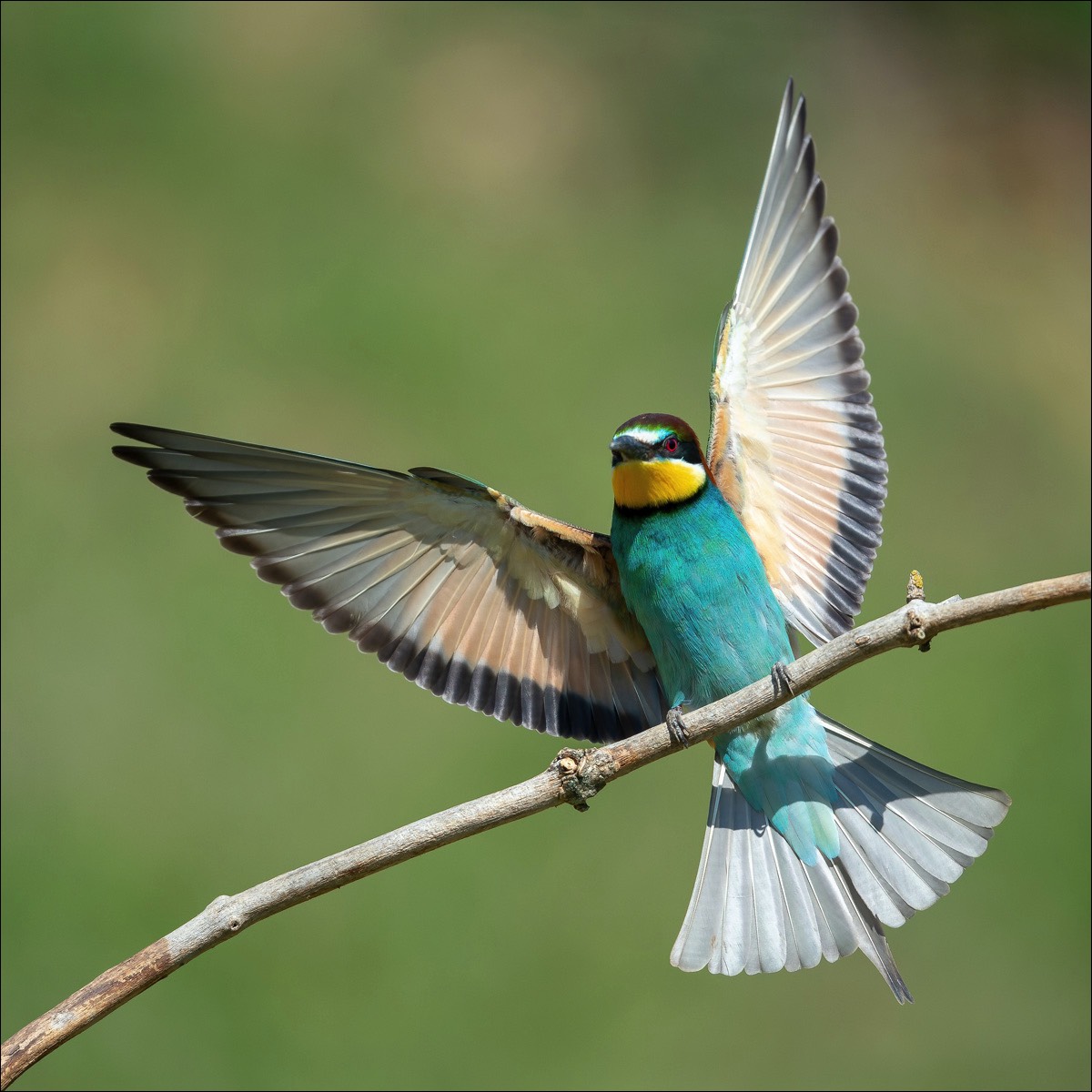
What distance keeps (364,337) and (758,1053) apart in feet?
7.88

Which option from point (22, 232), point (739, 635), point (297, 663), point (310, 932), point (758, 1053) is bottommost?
point (758, 1053)

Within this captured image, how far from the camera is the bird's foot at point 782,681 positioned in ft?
5.22

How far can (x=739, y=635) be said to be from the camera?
209cm

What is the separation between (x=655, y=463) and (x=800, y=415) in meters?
0.28

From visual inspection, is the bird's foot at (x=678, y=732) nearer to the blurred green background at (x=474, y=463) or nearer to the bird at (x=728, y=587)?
the bird at (x=728, y=587)

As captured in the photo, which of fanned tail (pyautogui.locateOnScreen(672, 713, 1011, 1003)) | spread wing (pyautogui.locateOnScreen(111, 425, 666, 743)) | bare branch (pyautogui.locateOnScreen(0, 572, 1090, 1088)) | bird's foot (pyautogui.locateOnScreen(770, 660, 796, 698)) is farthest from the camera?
fanned tail (pyautogui.locateOnScreen(672, 713, 1011, 1003))

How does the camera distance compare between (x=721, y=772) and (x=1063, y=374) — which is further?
(x=1063, y=374)

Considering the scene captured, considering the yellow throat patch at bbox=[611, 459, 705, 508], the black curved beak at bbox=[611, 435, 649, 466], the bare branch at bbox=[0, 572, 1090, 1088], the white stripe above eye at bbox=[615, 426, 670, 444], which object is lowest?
the bare branch at bbox=[0, 572, 1090, 1088]

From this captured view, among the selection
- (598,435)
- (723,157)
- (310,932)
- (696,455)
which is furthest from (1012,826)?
(723,157)

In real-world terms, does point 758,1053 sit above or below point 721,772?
below

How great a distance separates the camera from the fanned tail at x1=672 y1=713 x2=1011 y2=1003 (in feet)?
6.84

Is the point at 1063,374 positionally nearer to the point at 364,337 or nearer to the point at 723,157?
the point at 723,157

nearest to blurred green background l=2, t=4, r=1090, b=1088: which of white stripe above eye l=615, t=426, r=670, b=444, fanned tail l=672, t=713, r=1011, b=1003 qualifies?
fanned tail l=672, t=713, r=1011, b=1003

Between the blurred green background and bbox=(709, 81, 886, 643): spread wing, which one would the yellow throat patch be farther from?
the blurred green background
